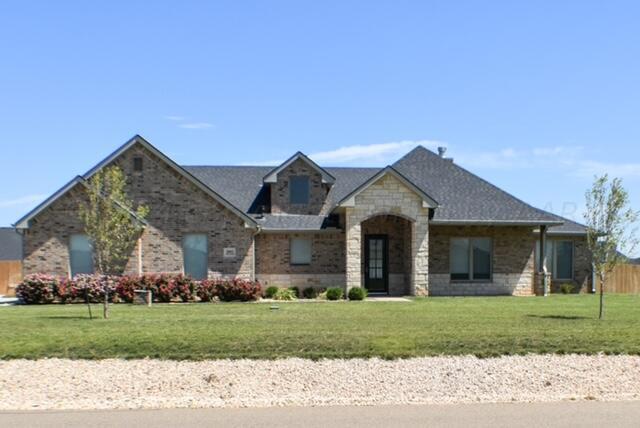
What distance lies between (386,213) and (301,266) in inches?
175

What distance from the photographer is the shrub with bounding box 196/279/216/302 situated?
2506 centimetres

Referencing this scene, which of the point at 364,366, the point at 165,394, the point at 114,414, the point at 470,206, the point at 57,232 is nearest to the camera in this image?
the point at 114,414

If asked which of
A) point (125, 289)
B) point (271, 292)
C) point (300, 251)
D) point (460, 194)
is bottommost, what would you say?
point (271, 292)

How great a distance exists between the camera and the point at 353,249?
87.4 ft

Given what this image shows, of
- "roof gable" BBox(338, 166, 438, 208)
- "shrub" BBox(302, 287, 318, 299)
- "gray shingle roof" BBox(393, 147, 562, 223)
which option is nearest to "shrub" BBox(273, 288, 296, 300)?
"shrub" BBox(302, 287, 318, 299)

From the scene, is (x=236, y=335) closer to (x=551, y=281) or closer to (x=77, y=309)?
(x=77, y=309)

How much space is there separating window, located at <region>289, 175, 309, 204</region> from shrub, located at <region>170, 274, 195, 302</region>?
6.94m

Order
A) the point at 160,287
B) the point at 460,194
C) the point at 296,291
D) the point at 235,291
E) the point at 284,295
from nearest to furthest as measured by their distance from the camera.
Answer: the point at 160,287 < the point at 235,291 < the point at 284,295 < the point at 296,291 < the point at 460,194

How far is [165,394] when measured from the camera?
977 centimetres

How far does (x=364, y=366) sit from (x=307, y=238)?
1775 centimetres

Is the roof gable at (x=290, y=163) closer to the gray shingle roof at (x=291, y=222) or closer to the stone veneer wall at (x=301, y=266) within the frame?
the gray shingle roof at (x=291, y=222)

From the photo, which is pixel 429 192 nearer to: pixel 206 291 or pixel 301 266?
pixel 301 266

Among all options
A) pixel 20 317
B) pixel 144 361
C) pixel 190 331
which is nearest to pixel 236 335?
pixel 190 331

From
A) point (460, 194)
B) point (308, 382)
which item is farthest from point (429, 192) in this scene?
point (308, 382)
